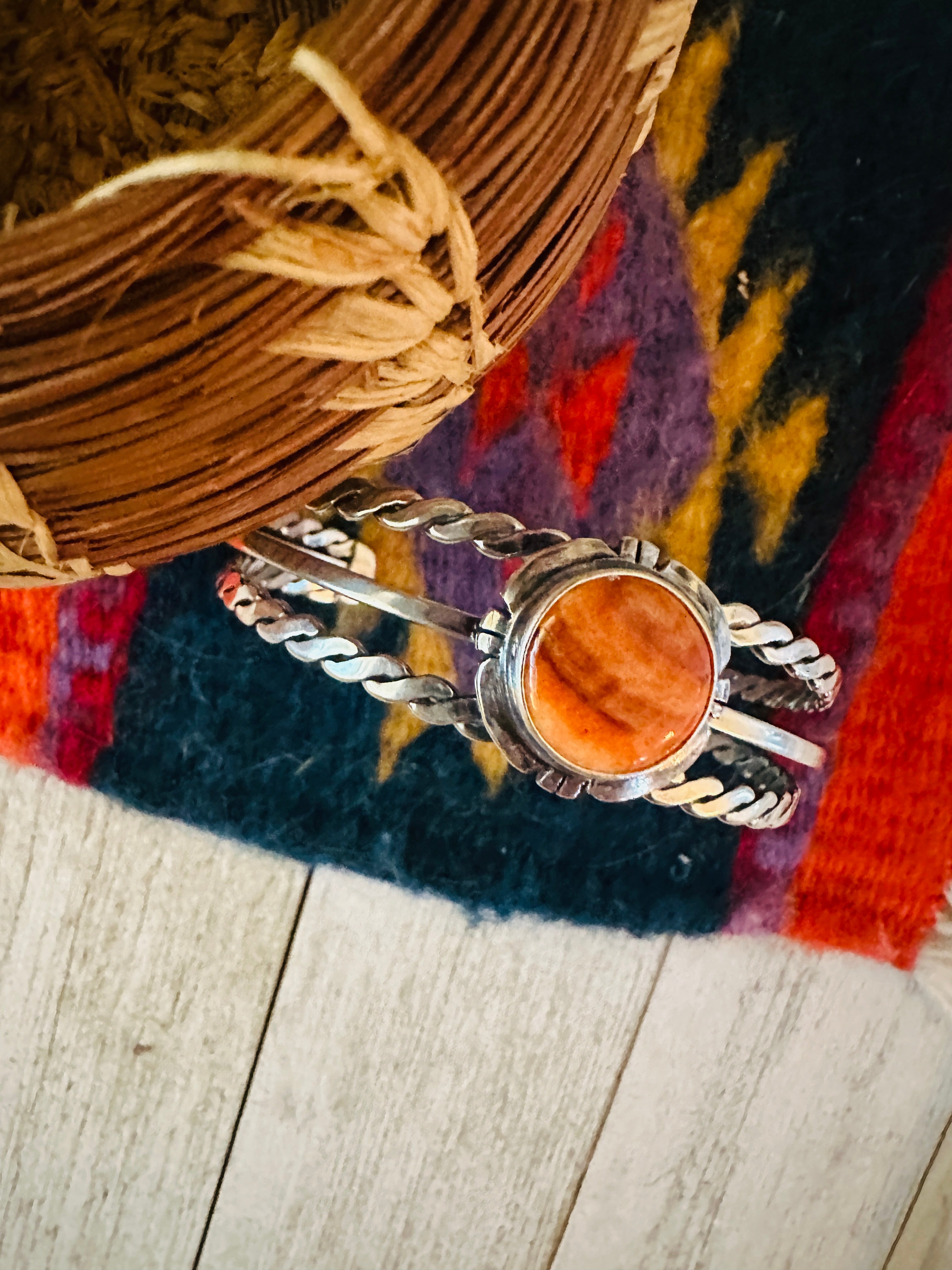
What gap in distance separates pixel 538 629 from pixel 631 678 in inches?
1.6

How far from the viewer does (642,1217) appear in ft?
1.67

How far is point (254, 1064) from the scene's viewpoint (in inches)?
18.5

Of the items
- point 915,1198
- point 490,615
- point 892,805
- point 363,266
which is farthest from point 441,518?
point 915,1198

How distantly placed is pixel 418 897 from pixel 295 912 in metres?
0.05

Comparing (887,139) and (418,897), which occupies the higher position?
(887,139)

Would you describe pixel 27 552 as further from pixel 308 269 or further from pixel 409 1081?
pixel 409 1081

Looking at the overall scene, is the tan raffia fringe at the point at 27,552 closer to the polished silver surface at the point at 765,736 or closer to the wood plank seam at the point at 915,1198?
the polished silver surface at the point at 765,736

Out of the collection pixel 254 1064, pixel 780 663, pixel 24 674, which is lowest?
pixel 254 1064

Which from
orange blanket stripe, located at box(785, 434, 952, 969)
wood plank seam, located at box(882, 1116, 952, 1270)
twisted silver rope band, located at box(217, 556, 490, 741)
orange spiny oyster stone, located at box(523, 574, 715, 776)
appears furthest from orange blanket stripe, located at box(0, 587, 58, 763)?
wood plank seam, located at box(882, 1116, 952, 1270)

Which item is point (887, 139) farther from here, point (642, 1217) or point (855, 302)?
point (642, 1217)

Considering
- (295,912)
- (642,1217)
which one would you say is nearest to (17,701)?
(295,912)

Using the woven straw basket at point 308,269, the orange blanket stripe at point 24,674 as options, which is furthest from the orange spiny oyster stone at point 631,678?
the orange blanket stripe at point 24,674

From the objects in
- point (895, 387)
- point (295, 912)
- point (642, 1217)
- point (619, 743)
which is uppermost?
point (895, 387)

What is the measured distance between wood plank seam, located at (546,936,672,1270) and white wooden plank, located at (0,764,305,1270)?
0.17m
